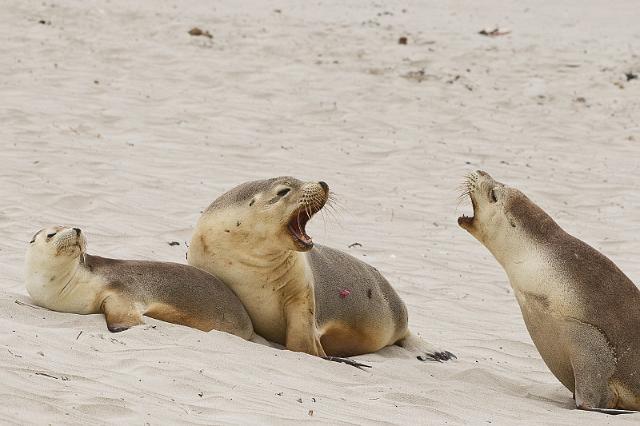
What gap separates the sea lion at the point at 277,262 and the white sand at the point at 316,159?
0.41 metres

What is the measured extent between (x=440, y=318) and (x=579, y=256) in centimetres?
204

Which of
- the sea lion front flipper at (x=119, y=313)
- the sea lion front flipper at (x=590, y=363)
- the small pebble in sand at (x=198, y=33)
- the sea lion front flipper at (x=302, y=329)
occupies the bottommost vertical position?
the small pebble in sand at (x=198, y=33)

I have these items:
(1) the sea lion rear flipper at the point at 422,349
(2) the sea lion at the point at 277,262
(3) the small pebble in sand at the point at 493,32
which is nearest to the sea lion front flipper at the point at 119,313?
(2) the sea lion at the point at 277,262

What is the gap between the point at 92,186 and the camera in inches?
377

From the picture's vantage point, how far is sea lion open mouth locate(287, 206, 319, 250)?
581 centimetres

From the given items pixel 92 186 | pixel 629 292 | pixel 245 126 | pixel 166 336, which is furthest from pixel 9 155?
pixel 629 292

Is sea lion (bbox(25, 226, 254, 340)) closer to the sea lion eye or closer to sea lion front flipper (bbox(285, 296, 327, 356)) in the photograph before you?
sea lion front flipper (bbox(285, 296, 327, 356))

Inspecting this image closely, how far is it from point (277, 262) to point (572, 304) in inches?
56.0

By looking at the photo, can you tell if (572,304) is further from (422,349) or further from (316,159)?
(316,159)

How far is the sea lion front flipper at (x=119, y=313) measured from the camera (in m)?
5.36

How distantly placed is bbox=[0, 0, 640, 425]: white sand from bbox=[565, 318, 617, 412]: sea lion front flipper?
122mm

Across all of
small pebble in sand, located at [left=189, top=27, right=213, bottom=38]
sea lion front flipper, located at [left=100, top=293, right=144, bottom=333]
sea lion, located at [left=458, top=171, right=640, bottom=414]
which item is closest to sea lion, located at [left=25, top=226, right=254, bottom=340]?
sea lion front flipper, located at [left=100, top=293, right=144, bottom=333]

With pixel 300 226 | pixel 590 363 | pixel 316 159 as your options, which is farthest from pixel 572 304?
pixel 316 159

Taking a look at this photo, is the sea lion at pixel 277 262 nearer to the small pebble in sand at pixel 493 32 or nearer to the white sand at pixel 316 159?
the white sand at pixel 316 159
